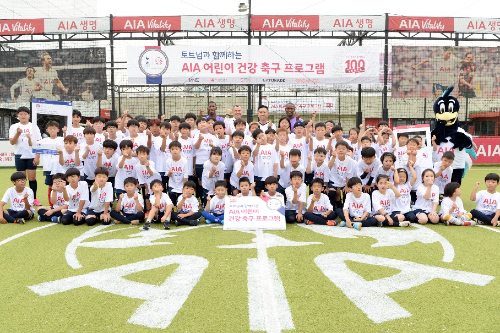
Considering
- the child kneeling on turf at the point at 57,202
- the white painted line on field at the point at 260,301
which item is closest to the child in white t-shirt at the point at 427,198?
the white painted line on field at the point at 260,301

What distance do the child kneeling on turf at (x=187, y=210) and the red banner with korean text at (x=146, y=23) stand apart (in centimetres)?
1059

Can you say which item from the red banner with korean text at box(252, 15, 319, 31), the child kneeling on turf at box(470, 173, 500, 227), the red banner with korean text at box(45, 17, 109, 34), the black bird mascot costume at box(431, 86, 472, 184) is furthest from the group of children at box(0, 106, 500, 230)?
the red banner with korean text at box(45, 17, 109, 34)

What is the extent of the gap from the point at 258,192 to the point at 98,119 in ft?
11.2

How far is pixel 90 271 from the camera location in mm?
3895

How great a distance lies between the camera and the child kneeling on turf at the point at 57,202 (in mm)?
6129

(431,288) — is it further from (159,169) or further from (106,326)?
(159,169)

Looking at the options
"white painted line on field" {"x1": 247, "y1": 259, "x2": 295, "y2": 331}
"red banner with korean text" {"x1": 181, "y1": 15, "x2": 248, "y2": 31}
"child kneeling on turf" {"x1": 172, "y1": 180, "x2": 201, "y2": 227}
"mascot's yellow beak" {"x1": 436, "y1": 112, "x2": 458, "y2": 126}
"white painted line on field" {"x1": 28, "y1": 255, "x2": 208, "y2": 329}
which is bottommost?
"white painted line on field" {"x1": 28, "y1": 255, "x2": 208, "y2": 329}

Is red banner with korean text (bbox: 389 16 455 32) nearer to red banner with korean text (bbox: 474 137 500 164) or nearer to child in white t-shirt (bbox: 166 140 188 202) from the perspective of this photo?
red banner with korean text (bbox: 474 137 500 164)

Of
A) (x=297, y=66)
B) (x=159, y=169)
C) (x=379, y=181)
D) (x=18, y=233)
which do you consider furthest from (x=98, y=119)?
(x=297, y=66)

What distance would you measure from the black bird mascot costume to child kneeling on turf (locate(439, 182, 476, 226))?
4.22 feet

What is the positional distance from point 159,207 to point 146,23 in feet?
36.7

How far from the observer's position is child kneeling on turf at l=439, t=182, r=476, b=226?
5.98m

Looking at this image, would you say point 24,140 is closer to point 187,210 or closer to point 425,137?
point 187,210

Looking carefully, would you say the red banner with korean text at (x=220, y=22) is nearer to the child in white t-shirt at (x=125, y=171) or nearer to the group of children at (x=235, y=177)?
the group of children at (x=235, y=177)
